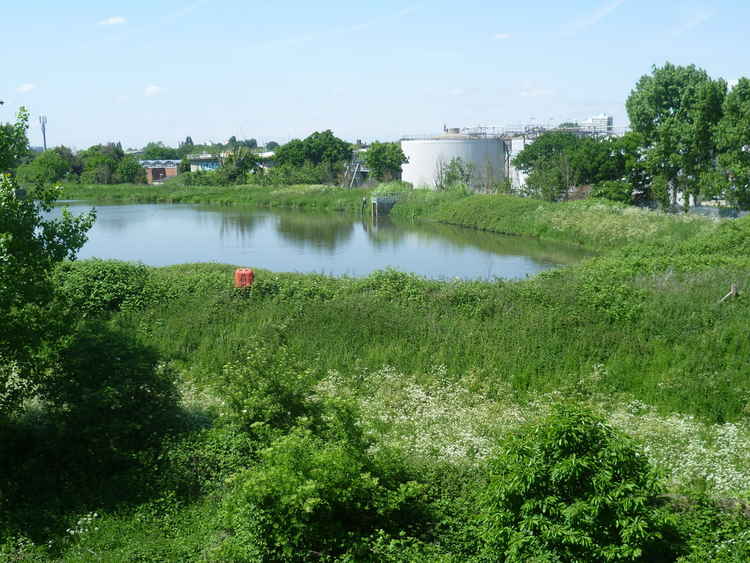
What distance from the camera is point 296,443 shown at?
6.96 metres

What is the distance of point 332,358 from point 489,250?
19.8 metres

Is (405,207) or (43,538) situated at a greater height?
(405,207)

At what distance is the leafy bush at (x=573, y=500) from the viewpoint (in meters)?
5.80

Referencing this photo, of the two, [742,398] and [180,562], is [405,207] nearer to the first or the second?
[742,398]

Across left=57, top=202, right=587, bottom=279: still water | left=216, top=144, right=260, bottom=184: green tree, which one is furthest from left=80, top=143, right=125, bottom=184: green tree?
left=57, top=202, right=587, bottom=279: still water

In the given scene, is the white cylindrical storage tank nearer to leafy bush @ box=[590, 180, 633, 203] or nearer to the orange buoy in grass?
leafy bush @ box=[590, 180, 633, 203]

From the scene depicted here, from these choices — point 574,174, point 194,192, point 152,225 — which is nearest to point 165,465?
point 152,225

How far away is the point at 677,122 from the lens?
3578 centimetres

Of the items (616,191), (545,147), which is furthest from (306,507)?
(545,147)

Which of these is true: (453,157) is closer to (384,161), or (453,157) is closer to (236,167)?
(384,161)

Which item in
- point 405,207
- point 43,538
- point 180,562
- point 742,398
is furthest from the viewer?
point 405,207

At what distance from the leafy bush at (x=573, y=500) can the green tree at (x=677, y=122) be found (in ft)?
105

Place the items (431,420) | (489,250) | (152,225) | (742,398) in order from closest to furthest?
(431,420) < (742,398) < (489,250) < (152,225)

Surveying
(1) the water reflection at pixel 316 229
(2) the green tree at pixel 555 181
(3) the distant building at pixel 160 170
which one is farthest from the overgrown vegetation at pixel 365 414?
(3) the distant building at pixel 160 170
